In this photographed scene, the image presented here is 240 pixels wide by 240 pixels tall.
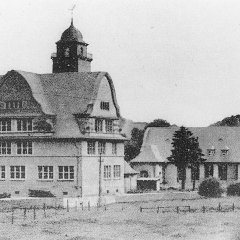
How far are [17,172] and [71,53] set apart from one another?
1669cm

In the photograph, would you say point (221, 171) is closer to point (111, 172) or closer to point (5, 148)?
point (111, 172)

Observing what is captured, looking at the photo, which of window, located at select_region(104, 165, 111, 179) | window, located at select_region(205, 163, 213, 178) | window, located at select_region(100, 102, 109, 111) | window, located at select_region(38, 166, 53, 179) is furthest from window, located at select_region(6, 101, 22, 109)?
window, located at select_region(205, 163, 213, 178)

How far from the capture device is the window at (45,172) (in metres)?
64.7

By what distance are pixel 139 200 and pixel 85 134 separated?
835 centimetres

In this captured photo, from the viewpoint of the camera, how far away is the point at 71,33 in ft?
245

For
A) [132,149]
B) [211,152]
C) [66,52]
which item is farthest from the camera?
[132,149]

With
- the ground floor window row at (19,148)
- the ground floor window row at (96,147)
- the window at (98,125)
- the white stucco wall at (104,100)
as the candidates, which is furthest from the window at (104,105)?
the ground floor window row at (19,148)

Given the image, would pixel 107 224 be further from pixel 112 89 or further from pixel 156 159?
pixel 156 159

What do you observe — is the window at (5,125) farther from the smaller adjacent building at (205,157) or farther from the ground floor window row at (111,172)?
the smaller adjacent building at (205,157)

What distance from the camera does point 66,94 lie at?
66688 mm

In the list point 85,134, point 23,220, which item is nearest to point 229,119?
point 85,134

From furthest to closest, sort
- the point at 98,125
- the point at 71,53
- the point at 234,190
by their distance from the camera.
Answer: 1. the point at 71,53
2. the point at 234,190
3. the point at 98,125

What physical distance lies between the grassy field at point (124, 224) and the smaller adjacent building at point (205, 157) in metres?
25.7

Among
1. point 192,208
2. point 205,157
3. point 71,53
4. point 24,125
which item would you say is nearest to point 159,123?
point 205,157
